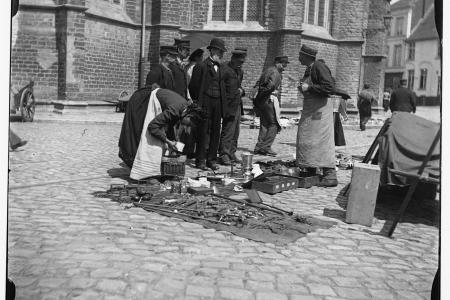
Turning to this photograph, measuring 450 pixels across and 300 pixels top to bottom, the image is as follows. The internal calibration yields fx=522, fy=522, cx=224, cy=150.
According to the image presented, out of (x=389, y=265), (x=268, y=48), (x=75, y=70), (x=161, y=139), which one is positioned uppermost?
(x=268, y=48)

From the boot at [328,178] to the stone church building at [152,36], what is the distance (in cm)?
1109

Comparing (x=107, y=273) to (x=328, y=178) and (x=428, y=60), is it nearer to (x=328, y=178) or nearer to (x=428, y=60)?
(x=428, y=60)

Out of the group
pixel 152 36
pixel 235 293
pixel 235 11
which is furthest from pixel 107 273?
pixel 235 11

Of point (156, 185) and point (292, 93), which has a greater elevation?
point (292, 93)

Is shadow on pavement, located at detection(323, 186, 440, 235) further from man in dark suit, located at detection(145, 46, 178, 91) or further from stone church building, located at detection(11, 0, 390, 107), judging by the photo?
stone church building, located at detection(11, 0, 390, 107)

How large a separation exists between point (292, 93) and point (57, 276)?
57.4ft

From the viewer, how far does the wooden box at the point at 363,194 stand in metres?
5.39

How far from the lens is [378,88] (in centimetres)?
2631

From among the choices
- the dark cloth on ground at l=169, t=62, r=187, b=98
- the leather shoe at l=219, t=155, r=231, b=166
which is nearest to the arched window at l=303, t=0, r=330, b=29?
the dark cloth on ground at l=169, t=62, r=187, b=98

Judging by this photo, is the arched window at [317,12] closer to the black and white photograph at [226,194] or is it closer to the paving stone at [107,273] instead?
the black and white photograph at [226,194]

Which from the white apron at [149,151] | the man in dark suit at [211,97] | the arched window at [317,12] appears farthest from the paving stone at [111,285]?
the arched window at [317,12]

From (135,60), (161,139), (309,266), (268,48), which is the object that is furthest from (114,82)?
(309,266)

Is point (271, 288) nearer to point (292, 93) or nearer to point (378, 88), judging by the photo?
point (292, 93)

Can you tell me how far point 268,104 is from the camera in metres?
10.7
